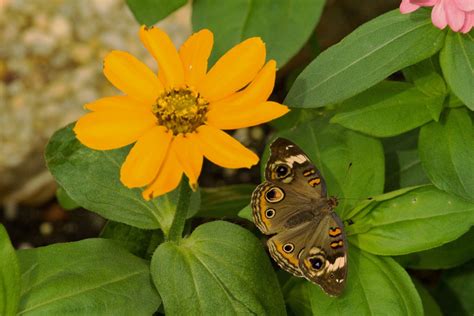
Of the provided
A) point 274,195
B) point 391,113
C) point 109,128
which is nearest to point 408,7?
point 391,113

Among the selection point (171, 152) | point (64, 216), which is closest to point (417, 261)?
point (171, 152)

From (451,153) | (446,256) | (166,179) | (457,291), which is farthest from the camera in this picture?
(457,291)

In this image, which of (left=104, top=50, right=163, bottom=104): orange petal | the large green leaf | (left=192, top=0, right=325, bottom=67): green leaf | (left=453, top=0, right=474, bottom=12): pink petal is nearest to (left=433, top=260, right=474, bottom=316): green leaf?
the large green leaf

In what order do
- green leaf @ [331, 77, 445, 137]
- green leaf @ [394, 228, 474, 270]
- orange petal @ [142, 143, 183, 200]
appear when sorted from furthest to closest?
1. green leaf @ [394, 228, 474, 270]
2. green leaf @ [331, 77, 445, 137]
3. orange petal @ [142, 143, 183, 200]

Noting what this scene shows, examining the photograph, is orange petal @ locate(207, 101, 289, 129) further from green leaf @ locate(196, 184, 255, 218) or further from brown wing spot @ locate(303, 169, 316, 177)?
green leaf @ locate(196, 184, 255, 218)

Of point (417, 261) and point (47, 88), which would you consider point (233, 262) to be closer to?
point (417, 261)

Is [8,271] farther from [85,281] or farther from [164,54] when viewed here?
[164,54]

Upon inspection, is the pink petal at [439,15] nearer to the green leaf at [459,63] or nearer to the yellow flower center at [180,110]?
the green leaf at [459,63]
